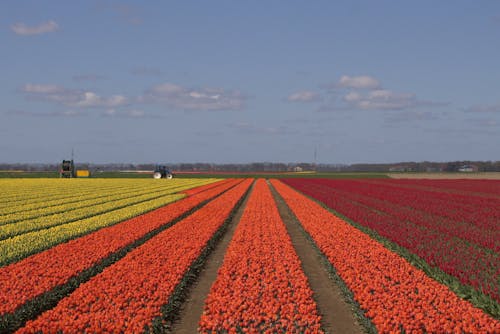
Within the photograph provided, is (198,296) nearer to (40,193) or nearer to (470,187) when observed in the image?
(40,193)

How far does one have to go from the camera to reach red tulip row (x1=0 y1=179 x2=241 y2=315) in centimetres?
977

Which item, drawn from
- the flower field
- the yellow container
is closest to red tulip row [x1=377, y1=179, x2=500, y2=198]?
the flower field

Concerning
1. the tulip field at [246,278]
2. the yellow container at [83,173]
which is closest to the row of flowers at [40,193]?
the tulip field at [246,278]

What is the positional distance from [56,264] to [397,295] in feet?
29.7

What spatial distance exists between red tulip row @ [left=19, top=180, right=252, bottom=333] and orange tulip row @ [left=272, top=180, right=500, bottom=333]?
428 cm

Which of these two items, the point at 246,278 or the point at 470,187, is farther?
the point at 470,187

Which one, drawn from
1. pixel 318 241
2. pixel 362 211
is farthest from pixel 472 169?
pixel 318 241

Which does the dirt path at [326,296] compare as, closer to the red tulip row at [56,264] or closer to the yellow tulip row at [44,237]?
the red tulip row at [56,264]

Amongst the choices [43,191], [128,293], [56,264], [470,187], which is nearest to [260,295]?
[128,293]

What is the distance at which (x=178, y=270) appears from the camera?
465 inches

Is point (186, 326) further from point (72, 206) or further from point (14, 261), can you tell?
point (72, 206)

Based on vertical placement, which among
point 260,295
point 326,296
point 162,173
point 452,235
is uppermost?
point 162,173

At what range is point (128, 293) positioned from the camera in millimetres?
9695

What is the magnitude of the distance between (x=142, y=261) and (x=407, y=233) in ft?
36.8
